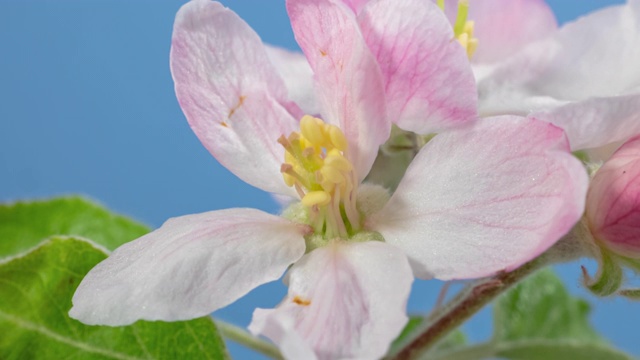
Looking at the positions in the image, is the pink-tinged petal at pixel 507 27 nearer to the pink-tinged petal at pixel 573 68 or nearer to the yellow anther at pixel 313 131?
the pink-tinged petal at pixel 573 68

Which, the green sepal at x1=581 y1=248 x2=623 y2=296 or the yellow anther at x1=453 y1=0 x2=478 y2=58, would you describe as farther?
the yellow anther at x1=453 y1=0 x2=478 y2=58

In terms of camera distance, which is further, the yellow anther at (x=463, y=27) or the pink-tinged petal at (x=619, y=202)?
the yellow anther at (x=463, y=27)

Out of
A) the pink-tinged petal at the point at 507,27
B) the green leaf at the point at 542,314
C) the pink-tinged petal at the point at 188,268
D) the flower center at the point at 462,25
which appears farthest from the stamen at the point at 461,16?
the green leaf at the point at 542,314

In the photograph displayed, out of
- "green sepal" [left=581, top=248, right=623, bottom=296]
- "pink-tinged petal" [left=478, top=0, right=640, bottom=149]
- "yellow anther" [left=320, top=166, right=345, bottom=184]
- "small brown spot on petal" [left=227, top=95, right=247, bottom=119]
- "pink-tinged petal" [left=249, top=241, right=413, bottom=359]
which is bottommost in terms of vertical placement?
"green sepal" [left=581, top=248, right=623, bottom=296]

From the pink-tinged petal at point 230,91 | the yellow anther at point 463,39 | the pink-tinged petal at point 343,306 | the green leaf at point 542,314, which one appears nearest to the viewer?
the pink-tinged petal at point 343,306

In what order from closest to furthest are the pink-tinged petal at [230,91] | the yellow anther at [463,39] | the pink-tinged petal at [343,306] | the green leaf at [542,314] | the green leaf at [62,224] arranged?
the pink-tinged petal at [343,306] → the pink-tinged petal at [230,91] → the yellow anther at [463,39] → the green leaf at [62,224] → the green leaf at [542,314]

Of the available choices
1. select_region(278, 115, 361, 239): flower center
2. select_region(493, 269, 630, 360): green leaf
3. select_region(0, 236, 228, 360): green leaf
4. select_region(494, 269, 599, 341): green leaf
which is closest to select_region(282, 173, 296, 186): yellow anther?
select_region(278, 115, 361, 239): flower center

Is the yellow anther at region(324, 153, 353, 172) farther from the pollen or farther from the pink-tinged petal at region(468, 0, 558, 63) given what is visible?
the pink-tinged petal at region(468, 0, 558, 63)
